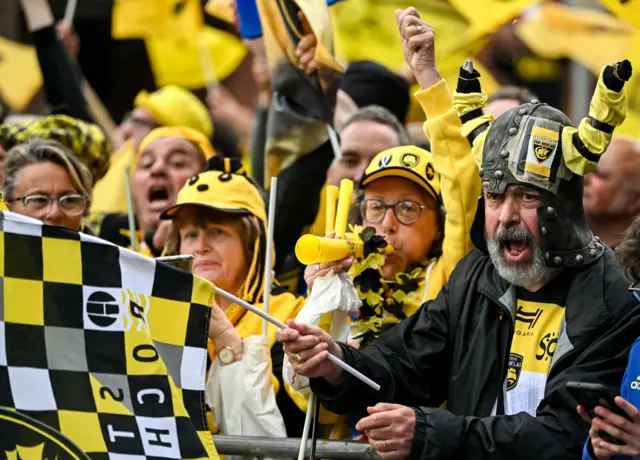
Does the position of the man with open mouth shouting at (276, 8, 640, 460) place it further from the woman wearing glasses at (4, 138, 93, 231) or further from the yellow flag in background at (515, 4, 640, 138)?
the yellow flag in background at (515, 4, 640, 138)

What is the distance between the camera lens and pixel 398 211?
5.63 m

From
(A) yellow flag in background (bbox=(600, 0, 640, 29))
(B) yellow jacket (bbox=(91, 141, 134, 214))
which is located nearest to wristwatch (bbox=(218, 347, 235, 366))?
(A) yellow flag in background (bbox=(600, 0, 640, 29))

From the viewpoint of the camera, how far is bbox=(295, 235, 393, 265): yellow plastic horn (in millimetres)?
4766

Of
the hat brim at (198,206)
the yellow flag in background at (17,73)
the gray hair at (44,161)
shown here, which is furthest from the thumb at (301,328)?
the yellow flag in background at (17,73)

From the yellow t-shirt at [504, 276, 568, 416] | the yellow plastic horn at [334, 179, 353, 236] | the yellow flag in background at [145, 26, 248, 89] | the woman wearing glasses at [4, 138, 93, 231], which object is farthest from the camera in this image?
the yellow flag in background at [145, 26, 248, 89]

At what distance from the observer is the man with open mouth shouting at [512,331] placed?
14.5 feet

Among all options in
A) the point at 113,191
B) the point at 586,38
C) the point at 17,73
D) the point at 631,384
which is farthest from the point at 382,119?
the point at 17,73

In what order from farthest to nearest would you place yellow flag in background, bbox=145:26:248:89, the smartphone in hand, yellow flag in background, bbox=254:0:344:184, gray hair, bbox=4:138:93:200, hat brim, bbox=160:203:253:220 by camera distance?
yellow flag in background, bbox=145:26:248:89
yellow flag in background, bbox=254:0:344:184
gray hair, bbox=4:138:93:200
hat brim, bbox=160:203:253:220
the smartphone in hand

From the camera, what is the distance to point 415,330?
4.93 meters

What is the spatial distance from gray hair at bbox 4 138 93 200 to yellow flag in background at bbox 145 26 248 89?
4613 millimetres

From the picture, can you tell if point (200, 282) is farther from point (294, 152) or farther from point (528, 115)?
point (294, 152)

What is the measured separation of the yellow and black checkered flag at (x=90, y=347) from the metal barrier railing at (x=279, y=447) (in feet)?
1.25

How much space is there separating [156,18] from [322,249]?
5379 millimetres

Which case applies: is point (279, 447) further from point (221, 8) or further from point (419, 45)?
point (221, 8)
